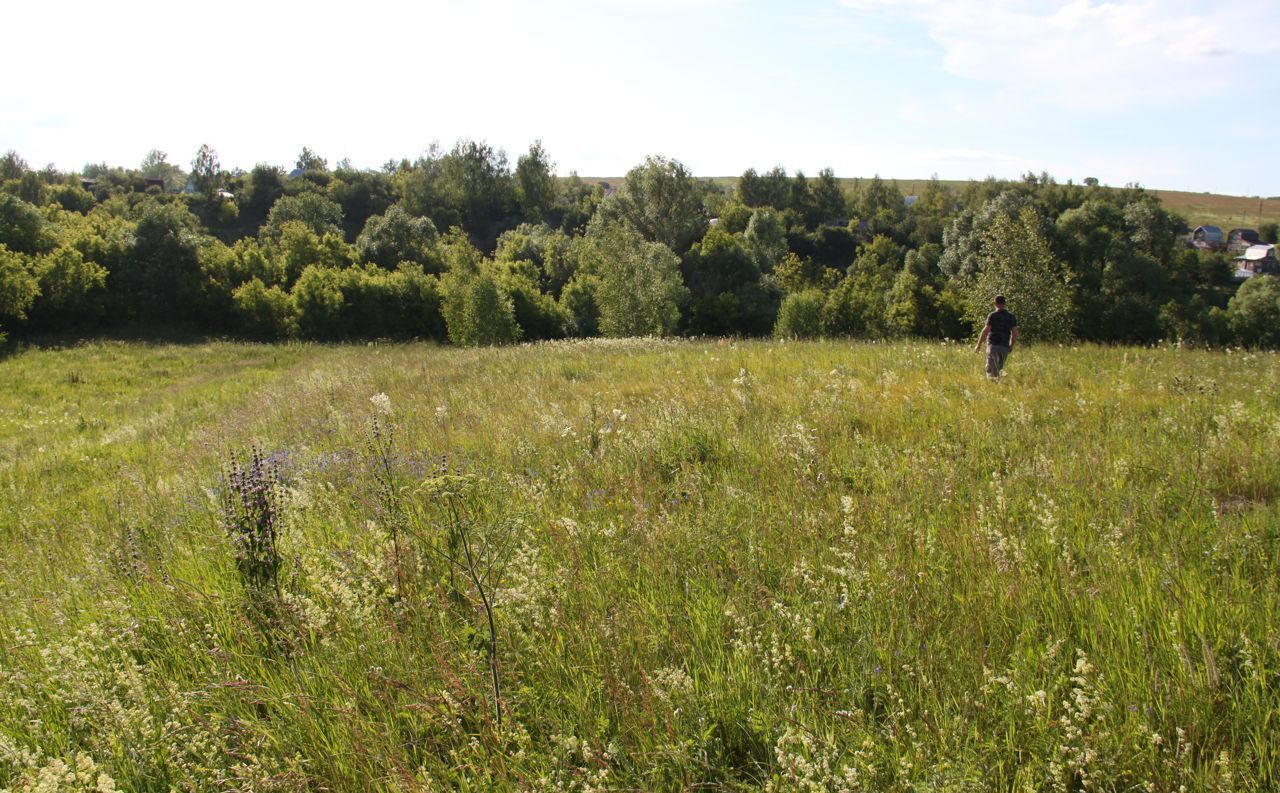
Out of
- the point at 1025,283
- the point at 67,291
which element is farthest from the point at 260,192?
the point at 1025,283

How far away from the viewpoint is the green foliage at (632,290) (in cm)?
4847

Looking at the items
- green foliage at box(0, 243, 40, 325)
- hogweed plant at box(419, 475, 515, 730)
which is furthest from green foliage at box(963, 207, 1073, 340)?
green foliage at box(0, 243, 40, 325)

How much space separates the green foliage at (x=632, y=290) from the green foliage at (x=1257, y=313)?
45706 mm

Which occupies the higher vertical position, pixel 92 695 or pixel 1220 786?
pixel 1220 786

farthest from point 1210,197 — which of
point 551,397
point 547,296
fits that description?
point 551,397

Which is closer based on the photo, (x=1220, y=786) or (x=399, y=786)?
(x=1220, y=786)

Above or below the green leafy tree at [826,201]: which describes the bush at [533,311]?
below

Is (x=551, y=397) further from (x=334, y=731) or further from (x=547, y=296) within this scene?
(x=547, y=296)

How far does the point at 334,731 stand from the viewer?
2.68 meters

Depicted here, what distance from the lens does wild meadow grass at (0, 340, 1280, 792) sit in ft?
7.88

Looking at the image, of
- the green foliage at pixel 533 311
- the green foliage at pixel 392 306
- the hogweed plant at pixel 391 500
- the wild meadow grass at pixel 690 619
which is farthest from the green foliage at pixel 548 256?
the wild meadow grass at pixel 690 619

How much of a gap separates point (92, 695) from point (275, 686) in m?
0.68

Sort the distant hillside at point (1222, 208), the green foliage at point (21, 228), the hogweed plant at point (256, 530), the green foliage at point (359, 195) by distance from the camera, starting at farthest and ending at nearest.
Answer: the distant hillside at point (1222, 208) → the green foliage at point (359, 195) → the green foliage at point (21, 228) → the hogweed plant at point (256, 530)

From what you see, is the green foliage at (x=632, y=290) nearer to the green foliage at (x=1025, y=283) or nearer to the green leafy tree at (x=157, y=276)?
the green foliage at (x=1025, y=283)
